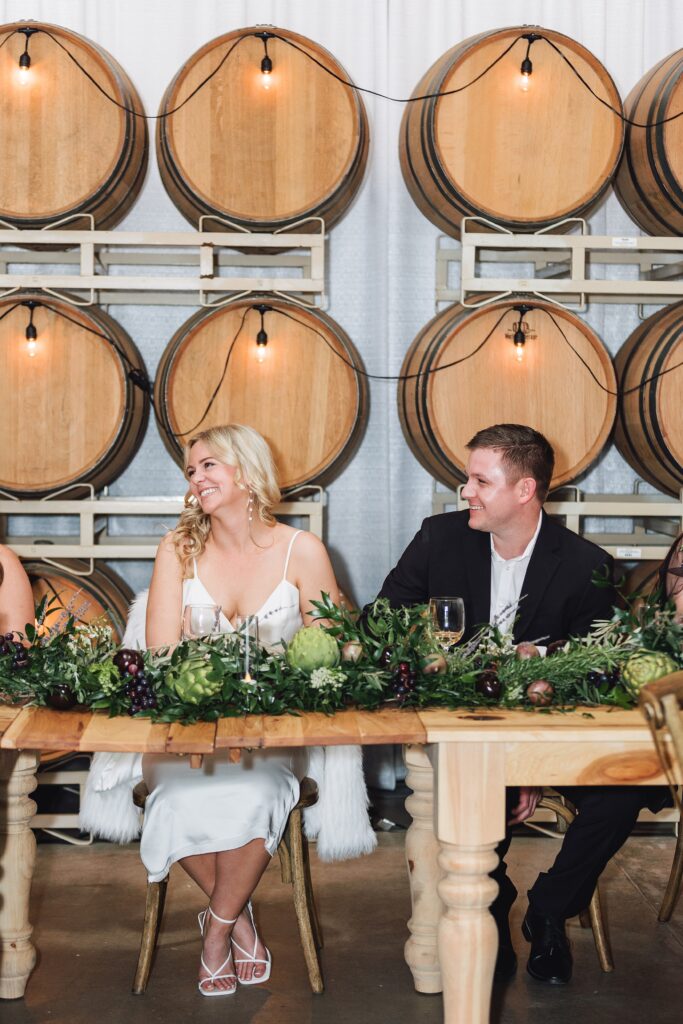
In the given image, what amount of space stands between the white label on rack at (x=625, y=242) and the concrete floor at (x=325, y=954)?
2014mm

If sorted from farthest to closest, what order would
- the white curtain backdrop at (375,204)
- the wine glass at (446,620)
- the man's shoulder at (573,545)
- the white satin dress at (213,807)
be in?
the white curtain backdrop at (375,204), the man's shoulder at (573,545), the white satin dress at (213,807), the wine glass at (446,620)

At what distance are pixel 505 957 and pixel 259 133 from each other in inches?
101

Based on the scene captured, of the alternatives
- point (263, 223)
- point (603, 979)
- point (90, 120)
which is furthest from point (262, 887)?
point (90, 120)

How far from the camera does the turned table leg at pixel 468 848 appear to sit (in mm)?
2133

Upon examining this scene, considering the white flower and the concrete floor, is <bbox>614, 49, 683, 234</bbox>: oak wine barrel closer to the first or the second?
the concrete floor

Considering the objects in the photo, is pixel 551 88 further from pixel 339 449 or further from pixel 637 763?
pixel 637 763

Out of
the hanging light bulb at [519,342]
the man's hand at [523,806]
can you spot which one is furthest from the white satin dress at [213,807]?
the hanging light bulb at [519,342]

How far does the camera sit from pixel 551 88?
3.74 meters

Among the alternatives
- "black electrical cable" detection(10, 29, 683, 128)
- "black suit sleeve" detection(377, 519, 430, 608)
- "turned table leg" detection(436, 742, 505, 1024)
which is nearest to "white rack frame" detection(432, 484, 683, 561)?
"black suit sleeve" detection(377, 519, 430, 608)

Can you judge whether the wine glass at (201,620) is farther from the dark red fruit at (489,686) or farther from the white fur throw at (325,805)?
the white fur throw at (325,805)

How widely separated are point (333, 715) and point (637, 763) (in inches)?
22.6

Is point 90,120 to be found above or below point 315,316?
above

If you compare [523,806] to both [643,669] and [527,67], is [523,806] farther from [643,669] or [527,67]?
[527,67]

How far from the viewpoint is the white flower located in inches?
88.0
